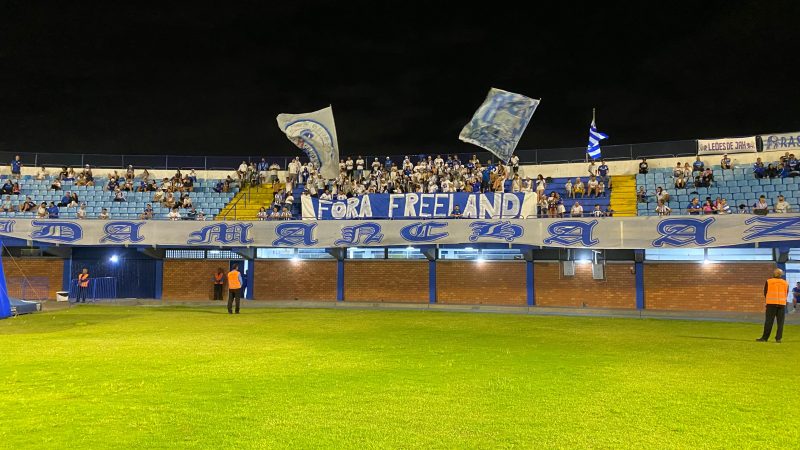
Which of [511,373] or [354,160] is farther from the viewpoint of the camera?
[354,160]

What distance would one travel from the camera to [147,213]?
29.0 m

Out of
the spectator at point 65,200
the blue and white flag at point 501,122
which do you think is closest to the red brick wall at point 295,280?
the blue and white flag at point 501,122

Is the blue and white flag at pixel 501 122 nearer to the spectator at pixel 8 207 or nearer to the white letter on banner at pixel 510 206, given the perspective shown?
the white letter on banner at pixel 510 206

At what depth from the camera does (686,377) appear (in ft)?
32.7

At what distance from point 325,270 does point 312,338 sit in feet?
42.1

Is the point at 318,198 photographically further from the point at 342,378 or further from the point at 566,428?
the point at 566,428

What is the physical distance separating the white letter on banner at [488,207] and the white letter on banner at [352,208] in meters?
5.71

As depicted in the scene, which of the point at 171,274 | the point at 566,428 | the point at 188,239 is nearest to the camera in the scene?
the point at 566,428

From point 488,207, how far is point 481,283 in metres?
3.38

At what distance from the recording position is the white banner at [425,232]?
21453 millimetres

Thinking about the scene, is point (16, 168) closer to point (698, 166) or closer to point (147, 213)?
point (147, 213)

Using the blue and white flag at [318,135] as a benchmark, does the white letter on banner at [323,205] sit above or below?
below

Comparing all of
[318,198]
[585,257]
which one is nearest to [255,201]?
[318,198]

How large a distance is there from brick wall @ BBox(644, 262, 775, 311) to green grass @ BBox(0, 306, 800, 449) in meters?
6.13
